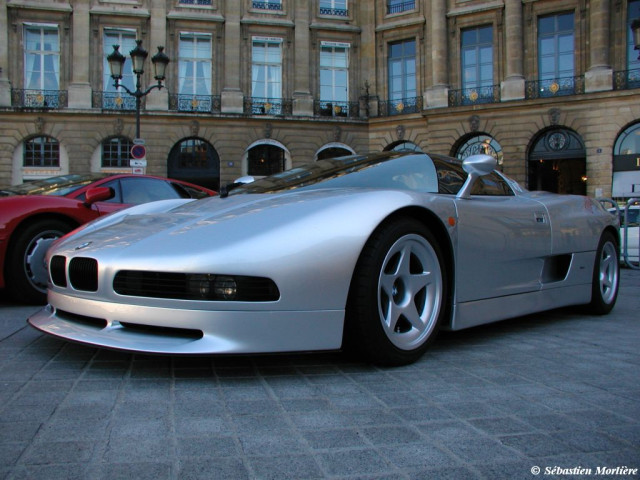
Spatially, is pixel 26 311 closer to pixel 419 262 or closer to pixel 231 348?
pixel 231 348

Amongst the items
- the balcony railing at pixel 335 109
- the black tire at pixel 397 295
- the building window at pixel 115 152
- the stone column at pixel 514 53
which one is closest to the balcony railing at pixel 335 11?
the balcony railing at pixel 335 109

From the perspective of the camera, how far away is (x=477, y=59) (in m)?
24.8

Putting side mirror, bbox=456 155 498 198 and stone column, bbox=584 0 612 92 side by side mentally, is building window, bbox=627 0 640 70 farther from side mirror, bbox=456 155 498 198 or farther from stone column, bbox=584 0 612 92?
side mirror, bbox=456 155 498 198

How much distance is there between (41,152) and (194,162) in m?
6.25

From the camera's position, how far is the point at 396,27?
26344 mm

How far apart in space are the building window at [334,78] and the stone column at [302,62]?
78cm

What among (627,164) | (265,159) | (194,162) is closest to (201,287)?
(627,164)

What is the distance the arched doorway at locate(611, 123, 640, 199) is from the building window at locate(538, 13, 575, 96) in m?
2.89

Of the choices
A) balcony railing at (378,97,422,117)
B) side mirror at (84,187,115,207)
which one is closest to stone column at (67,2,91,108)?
balcony railing at (378,97,422,117)

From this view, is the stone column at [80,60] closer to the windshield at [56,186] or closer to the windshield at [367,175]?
the windshield at [56,186]

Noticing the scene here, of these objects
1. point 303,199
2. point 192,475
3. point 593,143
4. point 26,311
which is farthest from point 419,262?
point 593,143

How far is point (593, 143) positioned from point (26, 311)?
22.5 metres

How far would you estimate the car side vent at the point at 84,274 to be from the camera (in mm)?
2629

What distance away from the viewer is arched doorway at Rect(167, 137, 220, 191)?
25.1 m
